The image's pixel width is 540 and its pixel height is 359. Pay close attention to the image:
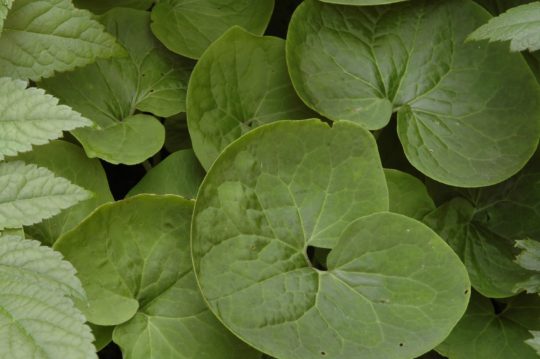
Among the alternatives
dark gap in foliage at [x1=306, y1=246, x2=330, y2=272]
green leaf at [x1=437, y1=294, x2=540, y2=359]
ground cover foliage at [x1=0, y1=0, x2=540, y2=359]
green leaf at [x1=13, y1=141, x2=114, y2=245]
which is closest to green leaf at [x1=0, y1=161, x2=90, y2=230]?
ground cover foliage at [x1=0, y1=0, x2=540, y2=359]

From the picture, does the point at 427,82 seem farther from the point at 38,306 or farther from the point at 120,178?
the point at 38,306

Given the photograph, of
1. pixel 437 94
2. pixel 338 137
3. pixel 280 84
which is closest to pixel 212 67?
pixel 280 84

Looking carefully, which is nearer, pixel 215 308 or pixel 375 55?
pixel 215 308

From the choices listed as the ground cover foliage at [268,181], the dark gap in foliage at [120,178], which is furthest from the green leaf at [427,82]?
the dark gap in foliage at [120,178]

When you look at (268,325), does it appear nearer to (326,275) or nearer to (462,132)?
(326,275)

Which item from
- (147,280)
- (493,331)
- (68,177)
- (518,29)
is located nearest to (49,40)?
(68,177)

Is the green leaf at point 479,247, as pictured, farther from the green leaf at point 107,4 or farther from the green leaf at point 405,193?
the green leaf at point 107,4
